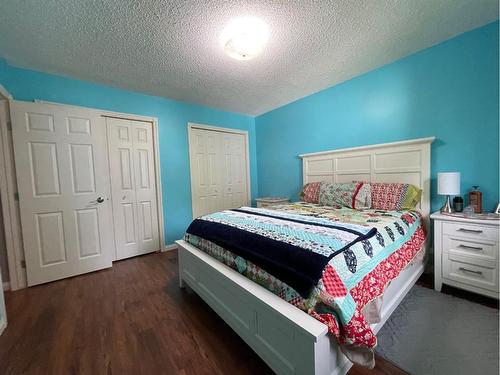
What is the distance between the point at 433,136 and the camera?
2143mm

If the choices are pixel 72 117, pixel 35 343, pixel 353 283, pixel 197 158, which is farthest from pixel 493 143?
pixel 72 117

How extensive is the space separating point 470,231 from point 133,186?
12.4 feet

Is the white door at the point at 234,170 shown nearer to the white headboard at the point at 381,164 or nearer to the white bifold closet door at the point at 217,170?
the white bifold closet door at the point at 217,170

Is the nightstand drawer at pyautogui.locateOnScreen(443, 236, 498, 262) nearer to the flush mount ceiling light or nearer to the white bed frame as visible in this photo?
the white bed frame

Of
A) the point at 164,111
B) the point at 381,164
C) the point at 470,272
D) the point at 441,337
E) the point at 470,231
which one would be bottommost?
the point at 441,337

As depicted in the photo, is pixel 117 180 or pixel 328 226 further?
pixel 117 180

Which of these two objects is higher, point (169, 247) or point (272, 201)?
point (272, 201)

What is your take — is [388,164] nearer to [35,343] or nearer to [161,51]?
[161,51]

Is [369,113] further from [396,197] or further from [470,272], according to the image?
[470,272]

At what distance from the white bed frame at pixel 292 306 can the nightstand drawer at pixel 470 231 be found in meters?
0.39

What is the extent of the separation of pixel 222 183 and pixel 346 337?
3175mm

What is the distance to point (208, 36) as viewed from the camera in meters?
1.83

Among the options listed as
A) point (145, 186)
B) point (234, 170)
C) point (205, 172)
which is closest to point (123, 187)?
point (145, 186)

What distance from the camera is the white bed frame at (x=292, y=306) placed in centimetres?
94
